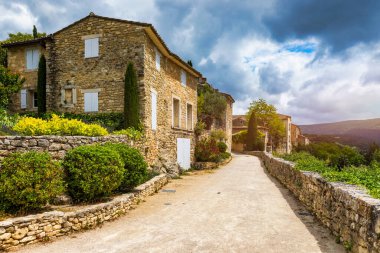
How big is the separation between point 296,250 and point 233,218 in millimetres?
2429

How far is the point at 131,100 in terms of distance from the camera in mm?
14633

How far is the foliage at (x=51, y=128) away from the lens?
9641 millimetres

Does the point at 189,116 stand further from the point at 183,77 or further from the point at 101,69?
the point at 101,69

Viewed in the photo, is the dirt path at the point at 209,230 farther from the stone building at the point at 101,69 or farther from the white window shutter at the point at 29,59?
the white window shutter at the point at 29,59

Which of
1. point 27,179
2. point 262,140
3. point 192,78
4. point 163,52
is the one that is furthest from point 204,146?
point 262,140

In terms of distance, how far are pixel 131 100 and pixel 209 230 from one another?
9.29m

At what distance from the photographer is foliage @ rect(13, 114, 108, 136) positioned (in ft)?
31.6

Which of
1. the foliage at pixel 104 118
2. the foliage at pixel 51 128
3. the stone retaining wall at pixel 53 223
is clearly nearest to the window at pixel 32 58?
the foliage at pixel 104 118

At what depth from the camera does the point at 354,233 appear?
5.13 metres

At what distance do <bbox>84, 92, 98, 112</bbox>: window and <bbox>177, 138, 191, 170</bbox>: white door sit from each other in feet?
20.3

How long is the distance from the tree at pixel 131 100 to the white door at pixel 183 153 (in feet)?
18.5

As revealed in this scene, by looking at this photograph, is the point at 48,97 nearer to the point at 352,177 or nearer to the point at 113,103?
the point at 113,103

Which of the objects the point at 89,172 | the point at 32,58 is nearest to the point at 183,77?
the point at 32,58

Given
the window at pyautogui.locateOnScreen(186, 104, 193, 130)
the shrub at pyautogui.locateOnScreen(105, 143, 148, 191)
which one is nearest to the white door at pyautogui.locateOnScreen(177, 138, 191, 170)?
the window at pyautogui.locateOnScreen(186, 104, 193, 130)
